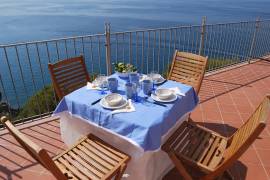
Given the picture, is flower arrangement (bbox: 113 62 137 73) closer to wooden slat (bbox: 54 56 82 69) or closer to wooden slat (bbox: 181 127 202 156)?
wooden slat (bbox: 54 56 82 69)

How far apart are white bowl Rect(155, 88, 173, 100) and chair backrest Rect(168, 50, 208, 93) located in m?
0.88

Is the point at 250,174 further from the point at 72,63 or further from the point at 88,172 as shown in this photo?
the point at 72,63

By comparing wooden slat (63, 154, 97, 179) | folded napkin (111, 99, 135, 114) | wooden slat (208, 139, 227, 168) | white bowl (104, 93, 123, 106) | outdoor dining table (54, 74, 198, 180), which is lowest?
wooden slat (208, 139, 227, 168)

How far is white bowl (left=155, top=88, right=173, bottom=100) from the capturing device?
2.40m

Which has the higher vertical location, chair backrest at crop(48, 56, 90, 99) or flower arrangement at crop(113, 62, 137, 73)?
flower arrangement at crop(113, 62, 137, 73)

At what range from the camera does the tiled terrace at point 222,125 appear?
8.93 feet

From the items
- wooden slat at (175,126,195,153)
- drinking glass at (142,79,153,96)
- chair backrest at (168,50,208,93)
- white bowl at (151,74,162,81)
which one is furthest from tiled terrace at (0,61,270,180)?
white bowl at (151,74,162,81)

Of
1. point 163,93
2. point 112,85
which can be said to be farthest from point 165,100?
point 112,85

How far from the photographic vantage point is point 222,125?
143 inches

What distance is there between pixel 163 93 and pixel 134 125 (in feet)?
1.86

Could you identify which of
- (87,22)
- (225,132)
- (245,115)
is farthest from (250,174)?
(87,22)

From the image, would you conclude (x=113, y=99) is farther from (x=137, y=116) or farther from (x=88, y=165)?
(x=88, y=165)

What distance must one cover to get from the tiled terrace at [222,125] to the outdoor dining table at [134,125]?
528mm

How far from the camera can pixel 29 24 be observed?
46719 millimetres
